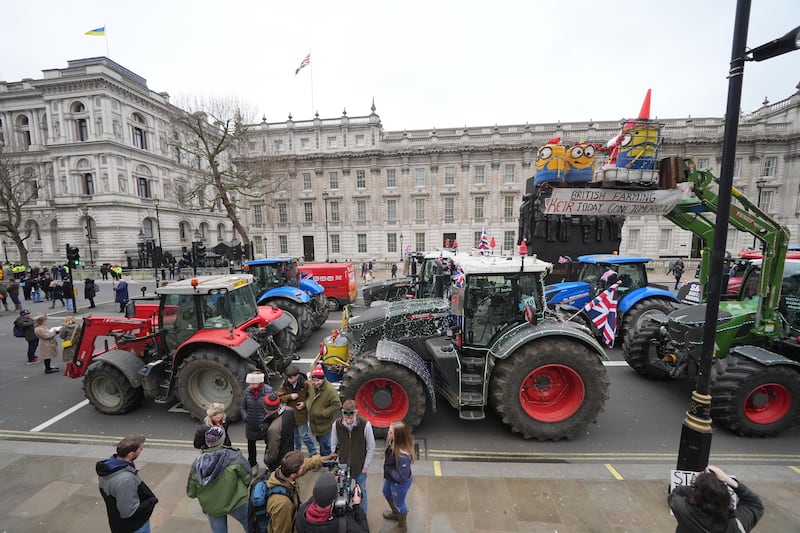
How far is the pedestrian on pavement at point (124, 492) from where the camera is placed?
256 cm

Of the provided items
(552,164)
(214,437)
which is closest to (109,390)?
(214,437)

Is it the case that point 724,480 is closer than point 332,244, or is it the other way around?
point 724,480

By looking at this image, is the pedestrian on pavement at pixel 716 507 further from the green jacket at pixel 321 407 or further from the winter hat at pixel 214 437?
the winter hat at pixel 214 437

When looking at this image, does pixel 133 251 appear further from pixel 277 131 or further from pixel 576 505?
pixel 576 505

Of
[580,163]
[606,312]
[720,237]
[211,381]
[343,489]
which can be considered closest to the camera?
[343,489]

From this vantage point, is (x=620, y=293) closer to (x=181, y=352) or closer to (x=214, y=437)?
(x=214, y=437)

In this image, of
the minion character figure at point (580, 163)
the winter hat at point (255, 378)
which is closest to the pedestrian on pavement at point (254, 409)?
the winter hat at point (255, 378)

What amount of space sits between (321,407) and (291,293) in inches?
247

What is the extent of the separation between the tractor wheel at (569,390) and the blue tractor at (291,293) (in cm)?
622

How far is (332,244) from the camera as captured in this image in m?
34.9

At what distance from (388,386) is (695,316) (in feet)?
18.1

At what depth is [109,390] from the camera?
571cm

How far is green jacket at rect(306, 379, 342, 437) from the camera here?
13.1ft

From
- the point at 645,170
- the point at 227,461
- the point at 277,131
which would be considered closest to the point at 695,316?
the point at 645,170
